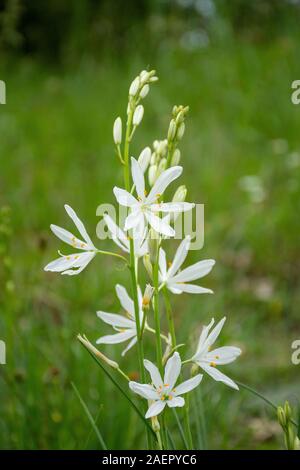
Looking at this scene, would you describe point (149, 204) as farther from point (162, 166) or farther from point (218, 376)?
point (218, 376)

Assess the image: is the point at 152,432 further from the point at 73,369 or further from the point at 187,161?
the point at 187,161

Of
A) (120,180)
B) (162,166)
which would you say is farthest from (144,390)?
(120,180)

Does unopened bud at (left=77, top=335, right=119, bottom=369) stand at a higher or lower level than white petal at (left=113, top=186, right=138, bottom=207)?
lower

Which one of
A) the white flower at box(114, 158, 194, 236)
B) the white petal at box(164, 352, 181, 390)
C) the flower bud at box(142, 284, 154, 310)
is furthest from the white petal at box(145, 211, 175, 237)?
the white petal at box(164, 352, 181, 390)

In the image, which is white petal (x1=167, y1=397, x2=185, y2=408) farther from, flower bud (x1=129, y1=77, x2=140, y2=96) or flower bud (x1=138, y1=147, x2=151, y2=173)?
flower bud (x1=129, y1=77, x2=140, y2=96)

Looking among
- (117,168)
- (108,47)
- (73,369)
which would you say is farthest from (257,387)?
(108,47)

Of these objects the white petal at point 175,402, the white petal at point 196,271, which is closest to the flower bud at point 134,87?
the white petal at point 196,271
